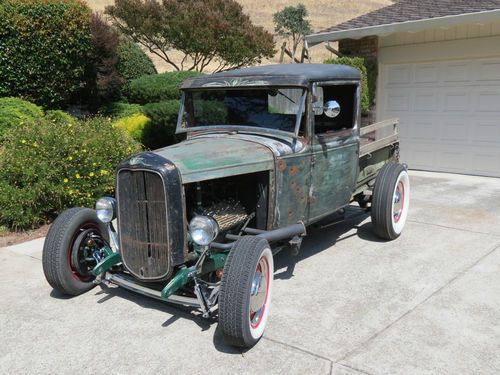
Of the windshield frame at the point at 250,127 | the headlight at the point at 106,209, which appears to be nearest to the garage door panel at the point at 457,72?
the windshield frame at the point at 250,127

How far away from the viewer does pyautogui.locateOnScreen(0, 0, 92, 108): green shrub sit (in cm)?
864

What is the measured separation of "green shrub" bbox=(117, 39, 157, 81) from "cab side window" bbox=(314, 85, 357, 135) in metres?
8.39

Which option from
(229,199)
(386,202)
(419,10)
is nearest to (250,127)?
(229,199)

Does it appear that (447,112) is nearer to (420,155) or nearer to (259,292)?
(420,155)

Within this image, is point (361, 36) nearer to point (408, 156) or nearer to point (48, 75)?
point (408, 156)

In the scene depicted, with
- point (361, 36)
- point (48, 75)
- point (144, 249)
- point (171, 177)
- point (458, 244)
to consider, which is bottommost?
point (458, 244)

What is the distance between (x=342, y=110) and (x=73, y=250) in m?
3.05

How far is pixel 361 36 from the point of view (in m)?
9.40

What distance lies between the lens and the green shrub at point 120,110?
10.9 meters

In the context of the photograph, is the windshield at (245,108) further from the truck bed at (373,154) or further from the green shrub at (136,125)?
the green shrub at (136,125)

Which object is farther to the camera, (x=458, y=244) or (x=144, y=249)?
(x=458, y=244)

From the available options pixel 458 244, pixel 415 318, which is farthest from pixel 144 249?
pixel 458 244

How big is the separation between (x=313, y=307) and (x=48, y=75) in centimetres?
772

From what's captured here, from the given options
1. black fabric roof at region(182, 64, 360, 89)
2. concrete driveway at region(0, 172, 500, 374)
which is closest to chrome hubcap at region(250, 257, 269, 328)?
concrete driveway at region(0, 172, 500, 374)
